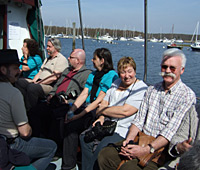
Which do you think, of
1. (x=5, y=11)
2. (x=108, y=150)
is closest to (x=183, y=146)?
(x=108, y=150)

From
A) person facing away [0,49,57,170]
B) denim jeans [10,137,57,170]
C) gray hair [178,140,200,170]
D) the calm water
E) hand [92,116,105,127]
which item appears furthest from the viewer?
the calm water

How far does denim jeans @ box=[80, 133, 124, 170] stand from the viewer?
98.0 inches

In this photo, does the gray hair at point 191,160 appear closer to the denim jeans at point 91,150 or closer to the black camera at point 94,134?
the denim jeans at point 91,150

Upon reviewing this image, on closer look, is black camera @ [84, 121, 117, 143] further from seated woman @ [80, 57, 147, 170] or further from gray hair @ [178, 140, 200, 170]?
gray hair @ [178, 140, 200, 170]

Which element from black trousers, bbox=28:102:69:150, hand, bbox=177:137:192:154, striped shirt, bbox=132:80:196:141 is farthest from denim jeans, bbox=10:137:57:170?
hand, bbox=177:137:192:154

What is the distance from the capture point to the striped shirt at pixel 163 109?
221 cm

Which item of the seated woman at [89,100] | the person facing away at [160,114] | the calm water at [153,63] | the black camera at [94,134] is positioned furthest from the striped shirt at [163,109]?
the calm water at [153,63]

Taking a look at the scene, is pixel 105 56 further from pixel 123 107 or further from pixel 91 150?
pixel 91 150

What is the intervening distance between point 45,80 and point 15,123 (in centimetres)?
204

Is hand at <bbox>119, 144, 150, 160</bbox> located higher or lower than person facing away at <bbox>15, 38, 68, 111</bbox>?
lower

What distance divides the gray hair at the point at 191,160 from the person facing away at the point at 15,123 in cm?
151

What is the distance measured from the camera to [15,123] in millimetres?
2203

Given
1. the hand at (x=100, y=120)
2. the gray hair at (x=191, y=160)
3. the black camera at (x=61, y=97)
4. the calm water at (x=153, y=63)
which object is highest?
the gray hair at (x=191, y=160)

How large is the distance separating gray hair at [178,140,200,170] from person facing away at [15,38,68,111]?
315cm
